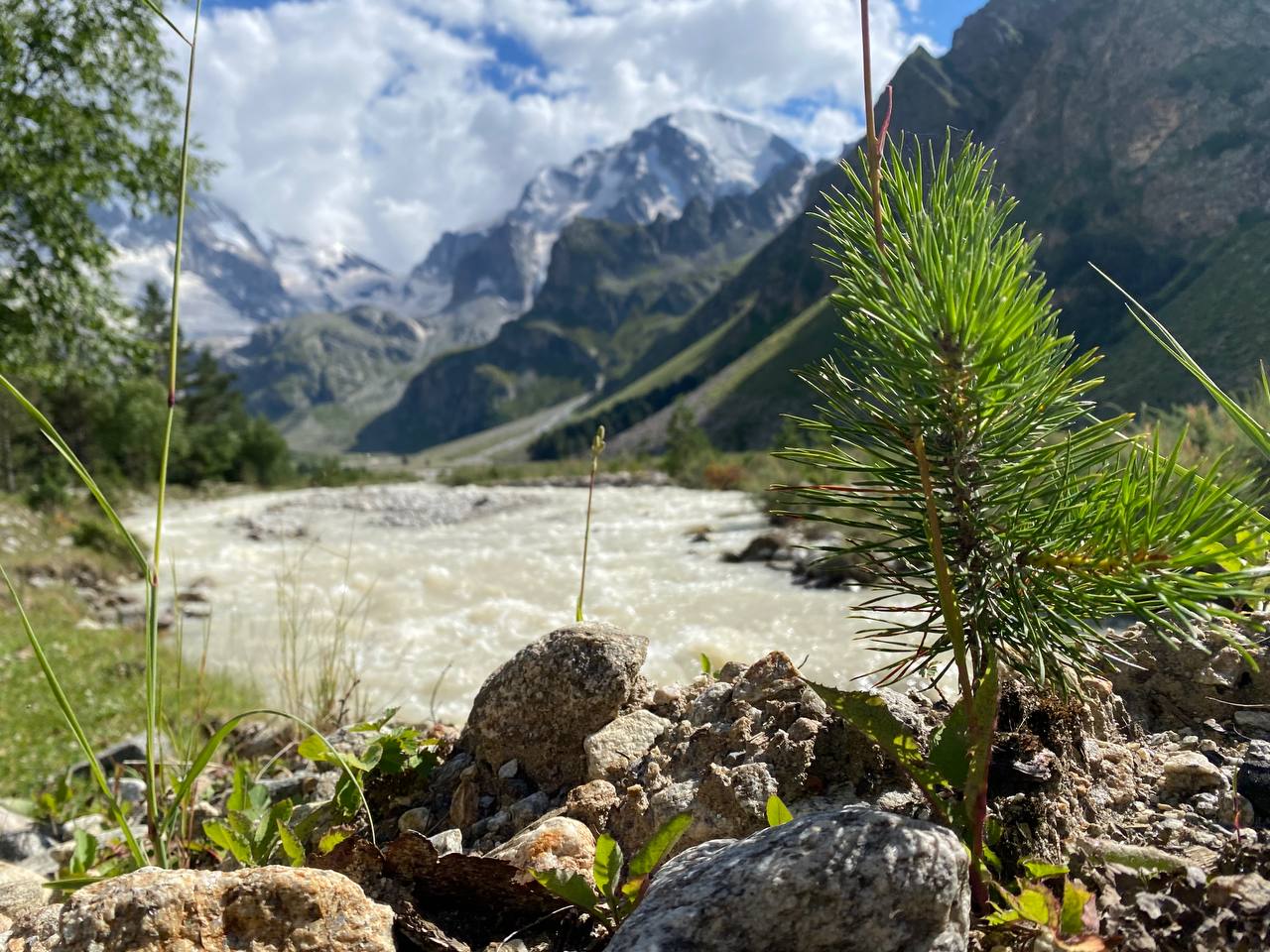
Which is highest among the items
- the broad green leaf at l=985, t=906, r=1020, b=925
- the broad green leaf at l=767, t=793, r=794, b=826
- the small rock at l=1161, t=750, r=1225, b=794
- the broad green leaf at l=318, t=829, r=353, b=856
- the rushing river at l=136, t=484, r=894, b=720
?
the small rock at l=1161, t=750, r=1225, b=794

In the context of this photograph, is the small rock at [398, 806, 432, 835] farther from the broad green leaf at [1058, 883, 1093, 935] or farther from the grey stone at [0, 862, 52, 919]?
the broad green leaf at [1058, 883, 1093, 935]

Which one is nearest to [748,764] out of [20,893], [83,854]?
[20,893]

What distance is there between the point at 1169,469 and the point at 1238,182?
3068 inches

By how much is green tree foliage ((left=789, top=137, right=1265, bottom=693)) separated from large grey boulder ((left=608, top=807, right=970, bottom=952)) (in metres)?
0.33

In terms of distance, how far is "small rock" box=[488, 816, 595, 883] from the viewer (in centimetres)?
165

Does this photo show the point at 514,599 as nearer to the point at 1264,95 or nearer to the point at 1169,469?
the point at 1169,469

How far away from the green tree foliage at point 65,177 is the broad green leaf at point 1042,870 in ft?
40.1

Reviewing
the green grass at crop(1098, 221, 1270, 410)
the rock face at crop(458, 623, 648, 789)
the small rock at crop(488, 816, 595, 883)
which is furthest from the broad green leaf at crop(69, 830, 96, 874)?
the green grass at crop(1098, 221, 1270, 410)

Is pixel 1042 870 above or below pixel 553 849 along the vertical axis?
above

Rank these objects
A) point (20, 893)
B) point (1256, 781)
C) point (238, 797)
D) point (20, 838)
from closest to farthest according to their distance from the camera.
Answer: point (1256, 781)
point (20, 893)
point (238, 797)
point (20, 838)

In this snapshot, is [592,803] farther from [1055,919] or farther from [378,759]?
[1055,919]

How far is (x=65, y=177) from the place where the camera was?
995 centimetres

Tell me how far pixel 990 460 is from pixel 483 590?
12587 millimetres

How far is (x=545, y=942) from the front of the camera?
1501mm
